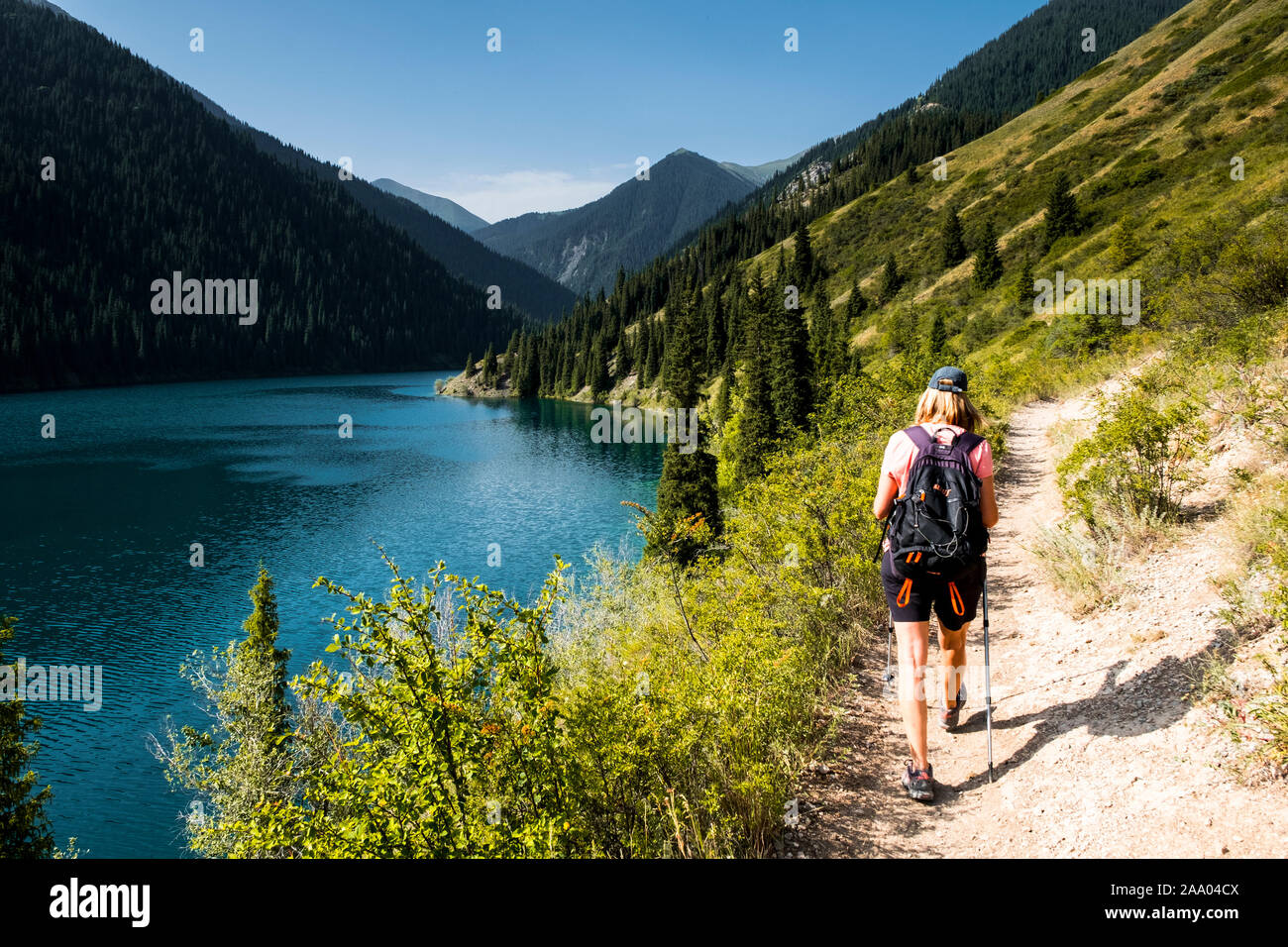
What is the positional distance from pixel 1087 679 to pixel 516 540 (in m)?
36.7

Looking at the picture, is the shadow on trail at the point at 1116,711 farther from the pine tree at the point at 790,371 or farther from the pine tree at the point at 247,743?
the pine tree at the point at 790,371

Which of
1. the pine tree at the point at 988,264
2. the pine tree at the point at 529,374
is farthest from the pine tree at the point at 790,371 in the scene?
the pine tree at the point at 529,374

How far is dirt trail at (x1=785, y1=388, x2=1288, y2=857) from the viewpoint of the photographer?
402 centimetres

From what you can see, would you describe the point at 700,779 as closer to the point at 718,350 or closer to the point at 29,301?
the point at 718,350

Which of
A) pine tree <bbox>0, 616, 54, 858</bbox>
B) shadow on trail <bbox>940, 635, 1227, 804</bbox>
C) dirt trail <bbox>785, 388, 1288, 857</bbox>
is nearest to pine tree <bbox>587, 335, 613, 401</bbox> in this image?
pine tree <bbox>0, 616, 54, 858</bbox>

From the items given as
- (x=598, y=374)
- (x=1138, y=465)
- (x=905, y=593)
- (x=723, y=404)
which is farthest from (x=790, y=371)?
(x=598, y=374)

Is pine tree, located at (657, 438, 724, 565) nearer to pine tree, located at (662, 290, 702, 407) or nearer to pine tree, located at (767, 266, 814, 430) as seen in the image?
pine tree, located at (767, 266, 814, 430)

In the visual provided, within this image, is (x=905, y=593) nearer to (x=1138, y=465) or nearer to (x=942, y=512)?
(x=942, y=512)

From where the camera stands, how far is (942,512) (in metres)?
4.61

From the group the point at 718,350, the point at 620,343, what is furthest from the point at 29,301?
the point at 718,350

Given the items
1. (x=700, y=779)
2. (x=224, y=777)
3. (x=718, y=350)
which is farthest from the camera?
(x=718, y=350)

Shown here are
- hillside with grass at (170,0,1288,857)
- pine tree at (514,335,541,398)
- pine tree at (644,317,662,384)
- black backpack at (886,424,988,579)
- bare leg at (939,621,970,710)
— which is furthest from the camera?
pine tree at (514,335,541,398)

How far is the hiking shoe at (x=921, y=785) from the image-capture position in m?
5.04
